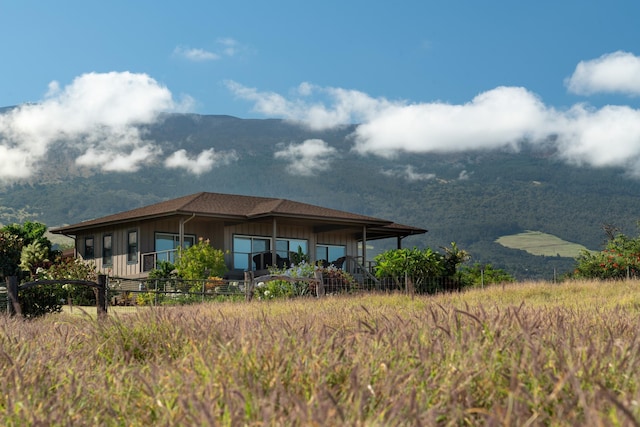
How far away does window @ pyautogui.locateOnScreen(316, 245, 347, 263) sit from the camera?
34.4 m

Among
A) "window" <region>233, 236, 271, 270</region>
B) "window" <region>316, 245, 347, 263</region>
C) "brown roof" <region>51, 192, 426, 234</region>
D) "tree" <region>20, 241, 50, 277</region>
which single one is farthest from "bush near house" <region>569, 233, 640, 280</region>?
"tree" <region>20, 241, 50, 277</region>

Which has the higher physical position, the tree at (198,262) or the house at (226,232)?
the house at (226,232)

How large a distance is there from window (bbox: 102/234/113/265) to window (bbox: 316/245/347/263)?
327 inches

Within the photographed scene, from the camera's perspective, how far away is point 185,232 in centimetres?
3156

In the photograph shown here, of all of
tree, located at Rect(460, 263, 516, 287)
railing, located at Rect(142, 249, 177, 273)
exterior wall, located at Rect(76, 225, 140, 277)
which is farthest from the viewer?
A: exterior wall, located at Rect(76, 225, 140, 277)

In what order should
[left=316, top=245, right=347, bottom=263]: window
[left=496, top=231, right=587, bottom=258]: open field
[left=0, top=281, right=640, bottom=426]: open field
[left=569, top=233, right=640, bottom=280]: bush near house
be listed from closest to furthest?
1. [left=0, top=281, right=640, bottom=426]: open field
2. [left=569, top=233, right=640, bottom=280]: bush near house
3. [left=316, top=245, right=347, bottom=263]: window
4. [left=496, top=231, right=587, bottom=258]: open field

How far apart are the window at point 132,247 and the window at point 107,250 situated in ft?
4.97

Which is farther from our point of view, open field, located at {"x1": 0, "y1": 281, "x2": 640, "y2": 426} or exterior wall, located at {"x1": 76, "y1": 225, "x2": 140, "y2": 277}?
exterior wall, located at {"x1": 76, "y1": 225, "x2": 140, "y2": 277}

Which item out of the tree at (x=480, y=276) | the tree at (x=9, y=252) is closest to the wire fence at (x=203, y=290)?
the tree at (x=480, y=276)

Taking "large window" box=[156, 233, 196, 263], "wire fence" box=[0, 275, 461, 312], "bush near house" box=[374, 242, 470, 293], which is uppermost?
"large window" box=[156, 233, 196, 263]

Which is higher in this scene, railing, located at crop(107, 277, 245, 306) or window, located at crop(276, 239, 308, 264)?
window, located at crop(276, 239, 308, 264)

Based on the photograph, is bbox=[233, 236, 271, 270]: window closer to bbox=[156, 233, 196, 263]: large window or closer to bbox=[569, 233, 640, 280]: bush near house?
bbox=[156, 233, 196, 263]: large window

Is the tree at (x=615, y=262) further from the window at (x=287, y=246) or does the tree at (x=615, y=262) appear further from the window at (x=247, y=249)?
the window at (x=247, y=249)

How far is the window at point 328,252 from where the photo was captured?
34.4m
